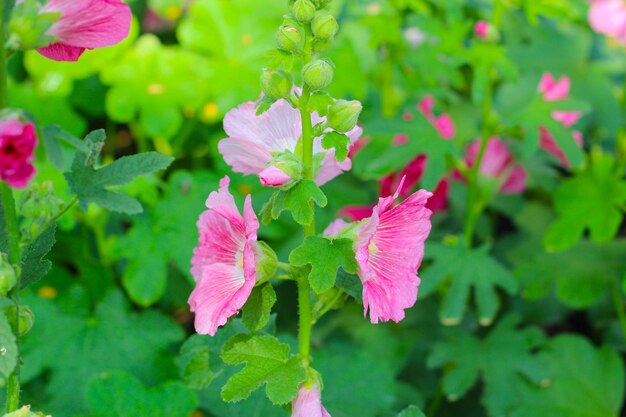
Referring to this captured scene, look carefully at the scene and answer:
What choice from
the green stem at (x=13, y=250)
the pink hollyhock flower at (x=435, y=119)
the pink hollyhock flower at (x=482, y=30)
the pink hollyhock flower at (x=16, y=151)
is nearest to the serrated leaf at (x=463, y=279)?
the pink hollyhock flower at (x=435, y=119)

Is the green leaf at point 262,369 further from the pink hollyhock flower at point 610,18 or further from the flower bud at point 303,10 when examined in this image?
the pink hollyhock flower at point 610,18

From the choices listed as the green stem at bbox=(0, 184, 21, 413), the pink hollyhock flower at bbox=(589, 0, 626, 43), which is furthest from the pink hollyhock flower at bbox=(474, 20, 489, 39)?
the green stem at bbox=(0, 184, 21, 413)

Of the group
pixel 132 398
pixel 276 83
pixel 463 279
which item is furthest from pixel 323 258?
pixel 463 279

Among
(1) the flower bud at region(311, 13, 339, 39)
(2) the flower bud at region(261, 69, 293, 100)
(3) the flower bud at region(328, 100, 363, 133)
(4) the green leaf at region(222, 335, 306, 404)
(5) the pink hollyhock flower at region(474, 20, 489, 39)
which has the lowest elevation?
(5) the pink hollyhock flower at region(474, 20, 489, 39)

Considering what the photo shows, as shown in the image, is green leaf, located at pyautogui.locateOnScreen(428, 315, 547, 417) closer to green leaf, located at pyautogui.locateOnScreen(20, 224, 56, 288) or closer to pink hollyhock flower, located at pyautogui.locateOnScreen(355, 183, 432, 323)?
pink hollyhock flower, located at pyautogui.locateOnScreen(355, 183, 432, 323)

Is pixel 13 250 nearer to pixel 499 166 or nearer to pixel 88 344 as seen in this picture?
pixel 88 344

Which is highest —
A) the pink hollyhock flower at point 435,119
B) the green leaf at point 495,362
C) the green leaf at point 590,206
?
the pink hollyhock flower at point 435,119

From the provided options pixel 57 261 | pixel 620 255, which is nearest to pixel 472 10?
pixel 620 255
